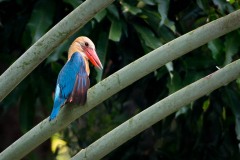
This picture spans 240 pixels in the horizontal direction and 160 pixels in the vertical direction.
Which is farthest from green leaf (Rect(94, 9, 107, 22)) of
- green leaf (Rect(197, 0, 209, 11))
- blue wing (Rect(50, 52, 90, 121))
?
green leaf (Rect(197, 0, 209, 11))

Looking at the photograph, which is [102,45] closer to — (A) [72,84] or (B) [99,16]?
(B) [99,16]

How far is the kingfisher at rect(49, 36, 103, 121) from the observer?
448 cm

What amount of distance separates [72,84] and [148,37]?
1.26 m

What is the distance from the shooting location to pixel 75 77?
4.93 metres

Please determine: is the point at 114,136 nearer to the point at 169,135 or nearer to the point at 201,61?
the point at 201,61

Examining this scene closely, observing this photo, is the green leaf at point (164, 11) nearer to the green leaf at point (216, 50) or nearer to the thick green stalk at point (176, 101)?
the green leaf at point (216, 50)

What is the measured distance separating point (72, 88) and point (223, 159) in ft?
9.96

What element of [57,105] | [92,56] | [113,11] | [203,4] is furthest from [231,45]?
[57,105]

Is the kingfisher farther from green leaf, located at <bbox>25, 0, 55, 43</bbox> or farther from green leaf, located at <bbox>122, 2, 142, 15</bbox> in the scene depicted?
green leaf, located at <bbox>122, 2, 142, 15</bbox>

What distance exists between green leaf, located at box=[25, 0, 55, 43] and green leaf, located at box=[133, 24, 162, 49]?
684mm

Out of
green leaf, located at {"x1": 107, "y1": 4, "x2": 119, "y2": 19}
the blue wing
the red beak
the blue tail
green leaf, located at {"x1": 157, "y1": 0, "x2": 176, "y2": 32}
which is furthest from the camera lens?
green leaf, located at {"x1": 107, "y1": 4, "x2": 119, "y2": 19}

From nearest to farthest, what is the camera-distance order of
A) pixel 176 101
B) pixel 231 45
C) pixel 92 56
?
1. pixel 176 101
2. pixel 92 56
3. pixel 231 45

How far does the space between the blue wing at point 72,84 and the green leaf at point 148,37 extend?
800mm

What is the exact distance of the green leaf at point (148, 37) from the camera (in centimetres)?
589
